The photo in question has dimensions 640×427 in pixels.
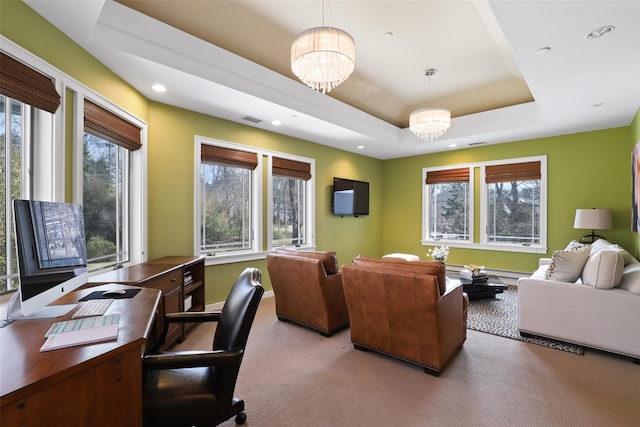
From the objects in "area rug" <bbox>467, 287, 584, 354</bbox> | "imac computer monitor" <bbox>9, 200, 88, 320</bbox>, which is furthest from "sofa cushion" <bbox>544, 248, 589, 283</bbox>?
"imac computer monitor" <bbox>9, 200, 88, 320</bbox>

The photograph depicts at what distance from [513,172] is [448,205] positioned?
4.38 ft

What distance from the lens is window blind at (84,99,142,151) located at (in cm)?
266

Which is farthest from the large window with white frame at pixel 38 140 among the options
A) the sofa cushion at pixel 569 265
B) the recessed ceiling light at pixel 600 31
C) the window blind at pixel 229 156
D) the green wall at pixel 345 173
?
the sofa cushion at pixel 569 265

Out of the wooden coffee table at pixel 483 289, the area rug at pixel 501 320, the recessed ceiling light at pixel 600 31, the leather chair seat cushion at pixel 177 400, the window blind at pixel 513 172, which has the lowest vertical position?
the area rug at pixel 501 320

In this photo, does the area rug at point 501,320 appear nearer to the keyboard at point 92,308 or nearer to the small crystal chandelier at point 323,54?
the small crystal chandelier at point 323,54

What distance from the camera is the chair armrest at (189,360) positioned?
1286 millimetres

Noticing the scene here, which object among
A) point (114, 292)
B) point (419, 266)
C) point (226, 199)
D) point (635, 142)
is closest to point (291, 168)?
point (226, 199)

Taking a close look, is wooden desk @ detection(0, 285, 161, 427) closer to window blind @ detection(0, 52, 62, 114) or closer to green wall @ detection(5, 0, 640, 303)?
window blind @ detection(0, 52, 62, 114)

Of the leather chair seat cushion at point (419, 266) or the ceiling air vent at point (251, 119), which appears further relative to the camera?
the ceiling air vent at point (251, 119)

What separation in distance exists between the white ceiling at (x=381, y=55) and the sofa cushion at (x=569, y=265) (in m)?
1.75

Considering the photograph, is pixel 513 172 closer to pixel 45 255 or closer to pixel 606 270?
pixel 606 270

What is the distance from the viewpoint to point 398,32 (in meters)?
3.11

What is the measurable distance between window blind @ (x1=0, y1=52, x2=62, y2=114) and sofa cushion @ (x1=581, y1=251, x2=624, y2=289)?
15.3ft

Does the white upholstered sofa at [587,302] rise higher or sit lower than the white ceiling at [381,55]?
lower
